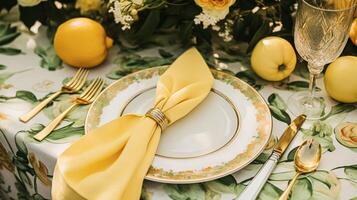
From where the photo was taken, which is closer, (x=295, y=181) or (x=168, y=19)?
(x=295, y=181)

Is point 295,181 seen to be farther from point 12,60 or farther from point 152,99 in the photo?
point 12,60

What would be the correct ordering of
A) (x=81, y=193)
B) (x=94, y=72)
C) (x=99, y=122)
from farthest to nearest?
(x=94, y=72) → (x=99, y=122) → (x=81, y=193)

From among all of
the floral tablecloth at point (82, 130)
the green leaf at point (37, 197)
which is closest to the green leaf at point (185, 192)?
the floral tablecloth at point (82, 130)

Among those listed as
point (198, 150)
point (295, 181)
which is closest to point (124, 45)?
point (198, 150)

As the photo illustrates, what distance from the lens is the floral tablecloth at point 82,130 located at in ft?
2.15

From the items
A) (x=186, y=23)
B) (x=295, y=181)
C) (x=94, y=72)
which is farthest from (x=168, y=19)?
(x=295, y=181)

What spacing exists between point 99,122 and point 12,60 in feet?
0.89

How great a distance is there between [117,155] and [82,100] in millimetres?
157

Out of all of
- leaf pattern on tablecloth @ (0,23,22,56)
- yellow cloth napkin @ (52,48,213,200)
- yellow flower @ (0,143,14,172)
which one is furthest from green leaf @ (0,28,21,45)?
yellow cloth napkin @ (52,48,213,200)

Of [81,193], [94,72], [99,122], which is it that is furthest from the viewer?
[94,72]

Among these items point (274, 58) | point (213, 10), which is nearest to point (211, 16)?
point (213, 10)

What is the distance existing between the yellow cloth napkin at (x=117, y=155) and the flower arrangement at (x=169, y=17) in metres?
0.15

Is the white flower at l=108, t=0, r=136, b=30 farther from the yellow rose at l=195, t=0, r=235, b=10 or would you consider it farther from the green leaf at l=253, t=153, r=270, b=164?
the green leaf at l=253, t=153, r=270, b=164

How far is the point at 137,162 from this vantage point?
2.14 ft
